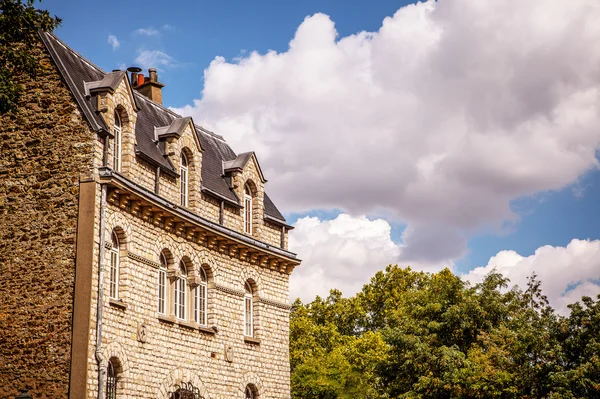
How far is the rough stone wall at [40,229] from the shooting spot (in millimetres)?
21578

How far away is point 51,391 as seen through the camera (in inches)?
835

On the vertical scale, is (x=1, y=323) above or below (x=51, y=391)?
above

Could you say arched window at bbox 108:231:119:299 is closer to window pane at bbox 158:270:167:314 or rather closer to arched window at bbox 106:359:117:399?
arched window at bbox 106:359:117:399

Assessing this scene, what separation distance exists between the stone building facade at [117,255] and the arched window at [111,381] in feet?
0.16

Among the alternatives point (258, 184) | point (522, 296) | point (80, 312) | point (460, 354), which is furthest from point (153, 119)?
point (522, 296)

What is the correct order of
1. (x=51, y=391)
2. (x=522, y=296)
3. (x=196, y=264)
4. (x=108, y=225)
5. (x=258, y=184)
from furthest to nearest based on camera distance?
(x=522, y=296) → (x=258, y=184) → (x=196, y=264) → (x=108, y=225) → (x=51, y=391)

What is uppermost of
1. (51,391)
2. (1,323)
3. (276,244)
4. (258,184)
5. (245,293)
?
(258,184)

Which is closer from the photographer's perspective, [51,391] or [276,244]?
[51,391]

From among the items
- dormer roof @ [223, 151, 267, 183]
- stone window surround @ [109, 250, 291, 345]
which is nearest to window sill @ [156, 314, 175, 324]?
stone window surround @ [109, 250, 291, 345]

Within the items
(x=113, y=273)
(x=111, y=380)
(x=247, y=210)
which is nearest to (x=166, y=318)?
(x=113, y=273)

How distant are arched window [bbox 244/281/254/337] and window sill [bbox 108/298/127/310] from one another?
7212mm

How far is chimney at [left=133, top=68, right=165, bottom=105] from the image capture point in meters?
32.6

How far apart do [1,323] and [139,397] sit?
415 centimetres

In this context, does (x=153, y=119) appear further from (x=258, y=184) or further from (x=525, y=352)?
(x=525, y=352)
